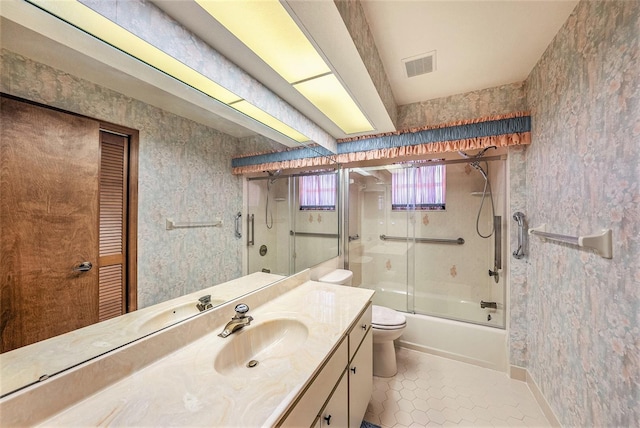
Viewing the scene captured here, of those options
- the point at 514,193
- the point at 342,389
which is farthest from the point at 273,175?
the point at 514,193

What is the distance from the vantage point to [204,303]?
3.58 feet

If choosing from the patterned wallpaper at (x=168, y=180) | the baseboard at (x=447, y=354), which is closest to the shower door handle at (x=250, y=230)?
the patterned wallpaper at (x=168, y=180)

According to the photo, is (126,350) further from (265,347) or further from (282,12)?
(282,12)

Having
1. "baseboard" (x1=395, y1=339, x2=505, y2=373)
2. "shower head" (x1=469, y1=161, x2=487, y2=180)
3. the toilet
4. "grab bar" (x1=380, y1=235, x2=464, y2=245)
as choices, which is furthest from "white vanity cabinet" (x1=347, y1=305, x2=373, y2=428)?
"shower head" (x1=469, y1=161, x2=487, y2=180)

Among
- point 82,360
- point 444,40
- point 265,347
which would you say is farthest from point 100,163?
point 444,40

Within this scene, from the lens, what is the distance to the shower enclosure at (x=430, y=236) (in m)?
2.56

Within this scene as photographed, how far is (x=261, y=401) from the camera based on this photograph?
0.68 metres

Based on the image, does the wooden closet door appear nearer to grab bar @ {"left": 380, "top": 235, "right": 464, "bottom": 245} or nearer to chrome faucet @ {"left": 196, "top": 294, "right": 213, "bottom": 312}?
chrome faucet @ {"left": 196, "top": 294, "right": 213, "bottom": 312}

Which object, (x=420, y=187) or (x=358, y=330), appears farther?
(x=420, y=187)

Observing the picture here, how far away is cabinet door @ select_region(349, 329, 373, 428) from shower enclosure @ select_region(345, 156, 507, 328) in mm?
1303

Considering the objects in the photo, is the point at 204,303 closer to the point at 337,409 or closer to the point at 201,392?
the point at 201,392

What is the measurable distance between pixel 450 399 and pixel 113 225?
234cm

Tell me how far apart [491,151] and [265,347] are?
8.35 ft

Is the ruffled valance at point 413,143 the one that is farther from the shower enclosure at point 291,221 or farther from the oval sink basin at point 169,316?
the oval sink basin at point 169,316
